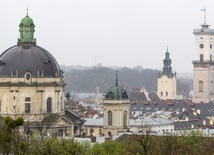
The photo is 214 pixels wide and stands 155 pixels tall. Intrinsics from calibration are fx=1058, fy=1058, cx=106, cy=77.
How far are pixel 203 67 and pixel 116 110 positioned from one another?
263ft

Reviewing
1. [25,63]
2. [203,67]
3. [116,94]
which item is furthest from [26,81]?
[203,67]

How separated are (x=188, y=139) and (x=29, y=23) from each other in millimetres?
27548

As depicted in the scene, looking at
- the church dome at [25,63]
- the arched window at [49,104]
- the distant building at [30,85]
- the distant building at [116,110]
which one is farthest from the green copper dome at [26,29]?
the distant building at [116,110]

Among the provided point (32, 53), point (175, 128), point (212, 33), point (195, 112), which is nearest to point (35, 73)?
point (32, 53)

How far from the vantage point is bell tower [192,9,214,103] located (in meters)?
192

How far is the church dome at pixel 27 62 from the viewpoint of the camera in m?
106

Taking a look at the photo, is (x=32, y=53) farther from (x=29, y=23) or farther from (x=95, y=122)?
(x=95, y=122)

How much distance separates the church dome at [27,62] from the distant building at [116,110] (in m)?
9.30

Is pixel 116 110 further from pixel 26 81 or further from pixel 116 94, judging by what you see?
Answer: pixel 26 81

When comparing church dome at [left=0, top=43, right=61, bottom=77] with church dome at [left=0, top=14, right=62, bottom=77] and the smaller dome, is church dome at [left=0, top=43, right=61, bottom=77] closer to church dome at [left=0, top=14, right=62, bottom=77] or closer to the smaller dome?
church dome at [left=0, top=14, right=62, bottom=77]

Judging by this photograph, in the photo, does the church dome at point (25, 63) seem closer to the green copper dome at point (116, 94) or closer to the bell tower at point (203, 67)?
the green copper dome at point (116, 94)

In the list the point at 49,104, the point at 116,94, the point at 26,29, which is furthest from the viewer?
the point at 116,94

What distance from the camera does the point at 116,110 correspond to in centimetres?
11544

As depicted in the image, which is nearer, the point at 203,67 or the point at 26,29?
the point at 26,29
